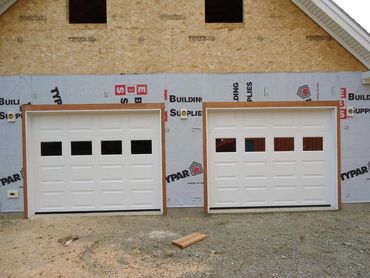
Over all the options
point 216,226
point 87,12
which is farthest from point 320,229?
point 87,12

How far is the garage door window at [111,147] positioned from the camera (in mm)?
6715

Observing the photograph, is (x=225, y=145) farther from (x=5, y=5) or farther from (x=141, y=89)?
(x=5, y=5)

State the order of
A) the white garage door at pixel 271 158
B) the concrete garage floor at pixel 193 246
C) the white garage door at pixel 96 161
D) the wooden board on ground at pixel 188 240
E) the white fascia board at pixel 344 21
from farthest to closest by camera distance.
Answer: the white garage door at pixel 271 158
the white garage door at pixel 96 161
the white fascia board at pixel 344 21
the wooden board on ground at pixel 188 240
the concrete garage floor at pixel 193 246

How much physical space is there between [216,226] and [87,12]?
7534 mm

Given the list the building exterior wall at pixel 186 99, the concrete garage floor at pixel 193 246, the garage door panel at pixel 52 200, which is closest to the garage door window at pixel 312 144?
the building exterior wall at pixel 186 99

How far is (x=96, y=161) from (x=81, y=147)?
0.49 metres

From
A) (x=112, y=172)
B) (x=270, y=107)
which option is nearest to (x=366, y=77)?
(x=270, y=107)

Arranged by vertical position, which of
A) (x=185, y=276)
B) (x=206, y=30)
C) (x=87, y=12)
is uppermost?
(x=87, y=12)

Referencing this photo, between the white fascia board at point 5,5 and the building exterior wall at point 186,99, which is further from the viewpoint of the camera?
the building exterior wall at point 186,99

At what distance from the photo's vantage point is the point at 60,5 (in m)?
6.57

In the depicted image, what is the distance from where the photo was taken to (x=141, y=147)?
674 cm

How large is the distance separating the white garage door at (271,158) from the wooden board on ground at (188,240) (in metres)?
1.55

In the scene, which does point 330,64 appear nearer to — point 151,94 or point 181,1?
point 181,1

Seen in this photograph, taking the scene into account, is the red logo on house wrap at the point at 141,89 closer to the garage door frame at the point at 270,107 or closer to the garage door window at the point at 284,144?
the garage door frame at the point at 270,107
